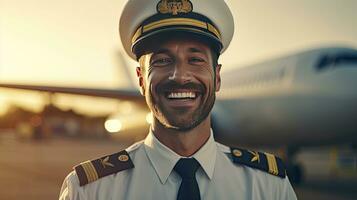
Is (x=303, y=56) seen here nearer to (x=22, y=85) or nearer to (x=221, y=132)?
(x=221, y=132)

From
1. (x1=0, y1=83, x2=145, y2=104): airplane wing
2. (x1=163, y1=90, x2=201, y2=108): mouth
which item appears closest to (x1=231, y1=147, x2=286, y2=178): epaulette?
(x1=163, y1=90, x2=201, y2=108): mouth

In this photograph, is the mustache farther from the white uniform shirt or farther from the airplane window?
the airplane window

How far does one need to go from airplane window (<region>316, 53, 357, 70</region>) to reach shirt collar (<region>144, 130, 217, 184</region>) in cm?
978

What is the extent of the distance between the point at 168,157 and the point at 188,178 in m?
0.13

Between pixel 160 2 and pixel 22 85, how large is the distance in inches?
503

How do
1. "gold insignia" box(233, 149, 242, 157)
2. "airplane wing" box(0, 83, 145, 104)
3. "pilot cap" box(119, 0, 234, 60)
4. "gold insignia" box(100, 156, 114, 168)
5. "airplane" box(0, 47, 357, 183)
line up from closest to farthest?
"pilot cap" box(119, 0, 234, 60)
"gold insignia" box(100, 156, 114, 168)
"gold insignia" box(233, 149, 242, 157)
"airplane" box(0, 47, 357, 183)
"airplane wing" box(0, 83, 145, 104)

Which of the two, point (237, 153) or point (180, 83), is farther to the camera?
point (237, 153)

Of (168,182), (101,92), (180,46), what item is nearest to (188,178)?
(168,182)

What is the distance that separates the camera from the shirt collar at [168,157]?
79.6 inches

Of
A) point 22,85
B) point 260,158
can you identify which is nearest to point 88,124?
point 22,85

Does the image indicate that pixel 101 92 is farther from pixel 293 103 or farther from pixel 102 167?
pixel 102 167

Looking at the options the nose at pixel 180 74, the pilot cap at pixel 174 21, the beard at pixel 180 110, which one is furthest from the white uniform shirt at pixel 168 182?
the pilot cap at pixel 174 21

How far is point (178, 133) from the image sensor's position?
1.99 meters

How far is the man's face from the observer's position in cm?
190
